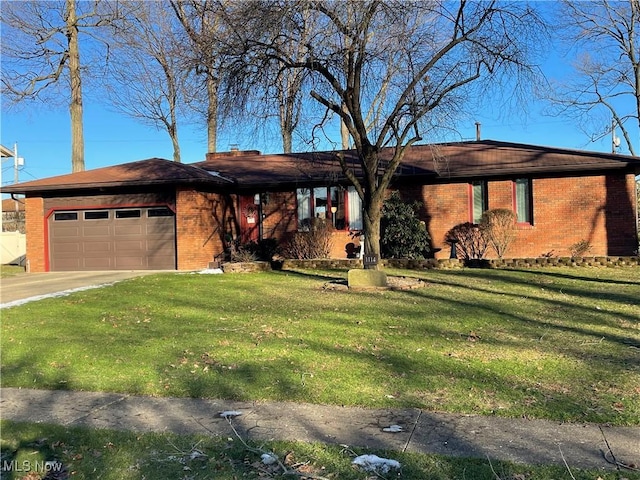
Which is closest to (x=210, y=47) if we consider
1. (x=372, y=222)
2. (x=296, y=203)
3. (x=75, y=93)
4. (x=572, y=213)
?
(x=372, y=222)

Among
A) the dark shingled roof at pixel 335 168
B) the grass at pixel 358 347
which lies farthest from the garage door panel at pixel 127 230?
the grass at pixel 358 347

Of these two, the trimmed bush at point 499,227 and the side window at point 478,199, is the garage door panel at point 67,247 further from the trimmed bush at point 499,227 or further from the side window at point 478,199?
the trimmed bush at point 499,227

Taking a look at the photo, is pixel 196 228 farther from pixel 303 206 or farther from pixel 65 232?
pixel 65 232

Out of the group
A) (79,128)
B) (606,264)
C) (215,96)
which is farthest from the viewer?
(79,128)

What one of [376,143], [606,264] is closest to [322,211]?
[376,143]

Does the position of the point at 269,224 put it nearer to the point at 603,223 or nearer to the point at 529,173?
the point at 529,173

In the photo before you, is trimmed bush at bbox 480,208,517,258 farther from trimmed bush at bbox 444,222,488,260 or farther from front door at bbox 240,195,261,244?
front door at bbox 240,195,261,244

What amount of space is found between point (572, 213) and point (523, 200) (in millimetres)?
1593

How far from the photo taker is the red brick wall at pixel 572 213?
17.2 metres

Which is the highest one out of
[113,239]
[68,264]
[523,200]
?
[523,200]

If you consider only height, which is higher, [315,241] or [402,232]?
[402,232]

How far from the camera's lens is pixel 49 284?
15047mm

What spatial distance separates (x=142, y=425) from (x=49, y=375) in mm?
2287

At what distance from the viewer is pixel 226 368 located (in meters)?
6.21
